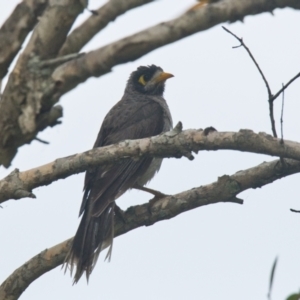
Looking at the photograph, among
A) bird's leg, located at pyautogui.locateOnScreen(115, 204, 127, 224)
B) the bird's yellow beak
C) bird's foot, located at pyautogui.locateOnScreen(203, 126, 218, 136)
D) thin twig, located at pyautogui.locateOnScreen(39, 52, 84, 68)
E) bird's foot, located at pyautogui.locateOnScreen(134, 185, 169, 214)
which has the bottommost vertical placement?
thin twig, located at pyautogui.locateOnScreen(39, 52, 84, 68)

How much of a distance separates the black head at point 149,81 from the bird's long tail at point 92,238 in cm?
316

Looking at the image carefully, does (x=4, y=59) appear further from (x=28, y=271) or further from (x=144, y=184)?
(x=144, y=184)

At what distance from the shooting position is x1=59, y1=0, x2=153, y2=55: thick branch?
405 cm

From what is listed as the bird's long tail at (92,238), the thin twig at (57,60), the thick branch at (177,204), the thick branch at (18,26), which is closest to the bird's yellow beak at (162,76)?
the bird's long tail at (92,238)

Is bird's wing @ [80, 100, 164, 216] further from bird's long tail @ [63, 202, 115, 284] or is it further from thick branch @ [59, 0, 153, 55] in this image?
thick branch @ [59, 0, 153, 55]

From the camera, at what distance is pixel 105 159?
5.05 m

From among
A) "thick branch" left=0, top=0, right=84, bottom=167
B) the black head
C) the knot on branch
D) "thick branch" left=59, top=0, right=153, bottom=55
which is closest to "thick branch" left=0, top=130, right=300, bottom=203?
the knot on branch

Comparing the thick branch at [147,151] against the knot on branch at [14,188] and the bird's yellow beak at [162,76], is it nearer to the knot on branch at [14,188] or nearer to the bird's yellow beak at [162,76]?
the knot on branch at [14,188]

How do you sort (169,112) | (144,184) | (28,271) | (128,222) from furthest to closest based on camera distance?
(169,112), (144,184), (128,222), (28,271)

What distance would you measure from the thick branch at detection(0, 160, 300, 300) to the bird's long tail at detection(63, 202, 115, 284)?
0.31 metres

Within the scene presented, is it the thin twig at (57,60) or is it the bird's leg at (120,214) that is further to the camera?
the bird's leg at (120,214)

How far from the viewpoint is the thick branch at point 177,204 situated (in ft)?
19.7

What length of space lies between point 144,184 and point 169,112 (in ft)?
4.31

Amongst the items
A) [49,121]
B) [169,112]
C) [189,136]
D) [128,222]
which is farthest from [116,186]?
[49,121]
